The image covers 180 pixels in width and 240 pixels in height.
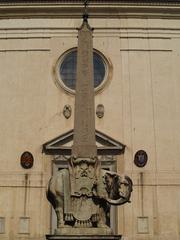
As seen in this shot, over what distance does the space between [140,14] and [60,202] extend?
414 inches

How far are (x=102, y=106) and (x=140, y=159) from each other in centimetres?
214

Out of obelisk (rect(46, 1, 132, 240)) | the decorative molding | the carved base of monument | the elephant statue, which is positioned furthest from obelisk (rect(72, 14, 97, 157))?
the decorative molding

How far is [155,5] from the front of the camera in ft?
56.1

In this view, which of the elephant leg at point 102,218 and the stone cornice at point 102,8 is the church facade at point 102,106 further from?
the elephant leg at point 102,218

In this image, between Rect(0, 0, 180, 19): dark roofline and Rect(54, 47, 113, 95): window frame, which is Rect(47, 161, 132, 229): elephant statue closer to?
Rect(54, 47, 113, 95): window frame

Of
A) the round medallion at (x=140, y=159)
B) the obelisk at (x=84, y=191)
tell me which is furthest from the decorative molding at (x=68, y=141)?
the obelisk at (x=84, y=191)

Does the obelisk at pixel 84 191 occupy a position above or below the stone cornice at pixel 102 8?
below

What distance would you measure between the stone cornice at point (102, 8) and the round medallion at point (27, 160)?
5071 mm

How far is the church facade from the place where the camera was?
15.0m

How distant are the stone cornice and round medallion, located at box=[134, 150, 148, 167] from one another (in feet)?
16.3

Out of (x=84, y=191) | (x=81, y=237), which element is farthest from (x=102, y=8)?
(x=81, y=237)

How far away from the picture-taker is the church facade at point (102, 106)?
591 inches

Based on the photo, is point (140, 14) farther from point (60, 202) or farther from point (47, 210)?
A: point (60, 202)

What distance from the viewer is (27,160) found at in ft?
50.8
